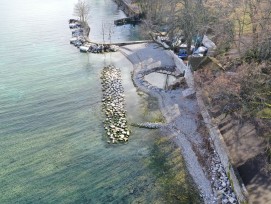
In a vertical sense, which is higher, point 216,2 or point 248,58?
point 216,2

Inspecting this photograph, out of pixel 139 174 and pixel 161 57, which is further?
pixel 161 57

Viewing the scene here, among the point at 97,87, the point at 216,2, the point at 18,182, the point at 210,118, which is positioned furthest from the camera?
the point at 97,87

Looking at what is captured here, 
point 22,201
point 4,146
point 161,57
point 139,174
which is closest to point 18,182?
point 22,201

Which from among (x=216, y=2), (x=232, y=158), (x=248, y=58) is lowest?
(x=232, y=158)

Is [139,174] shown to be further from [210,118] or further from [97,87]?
[97,87]

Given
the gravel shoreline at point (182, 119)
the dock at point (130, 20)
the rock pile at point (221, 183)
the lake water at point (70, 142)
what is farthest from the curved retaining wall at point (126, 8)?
the rock pile at point (221, 183)

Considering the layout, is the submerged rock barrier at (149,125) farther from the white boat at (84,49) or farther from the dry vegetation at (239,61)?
the white boat at (84,49)

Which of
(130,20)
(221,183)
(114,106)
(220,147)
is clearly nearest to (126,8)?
(130,20)
